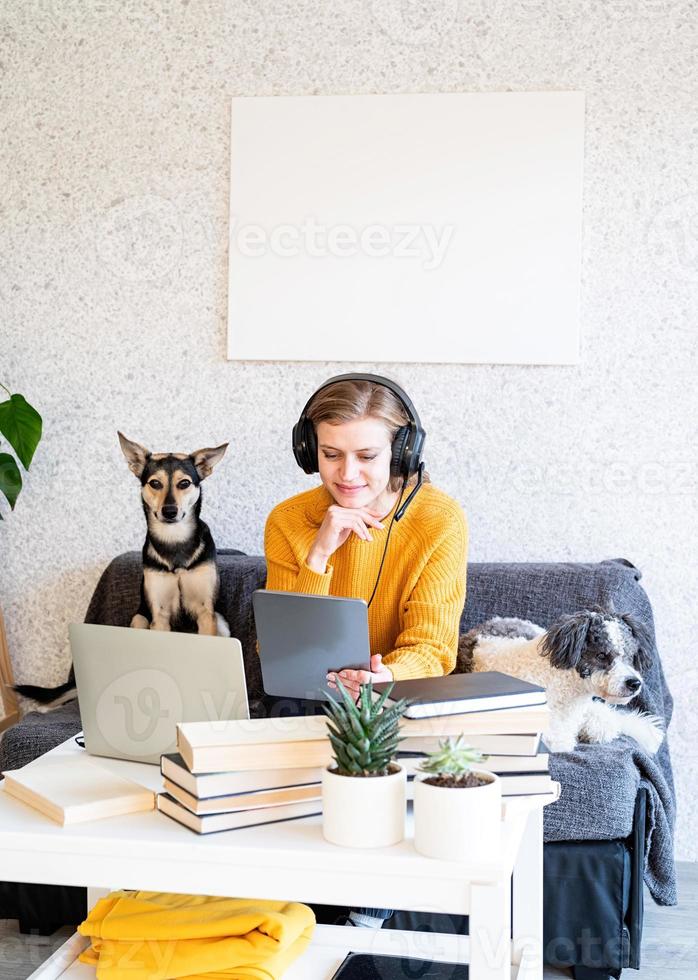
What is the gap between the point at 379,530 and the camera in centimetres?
205

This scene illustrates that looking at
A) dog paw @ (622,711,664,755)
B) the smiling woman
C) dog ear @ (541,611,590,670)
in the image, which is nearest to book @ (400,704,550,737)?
the smiling woman

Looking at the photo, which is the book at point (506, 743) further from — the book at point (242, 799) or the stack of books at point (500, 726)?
the book at point (242, 799)

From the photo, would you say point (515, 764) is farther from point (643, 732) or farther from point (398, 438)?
point (643, 732)

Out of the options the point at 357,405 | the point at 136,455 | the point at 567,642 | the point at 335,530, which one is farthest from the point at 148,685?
the point at 136,455

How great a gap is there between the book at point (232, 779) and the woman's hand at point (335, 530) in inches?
31.0

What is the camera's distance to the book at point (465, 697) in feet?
4.07

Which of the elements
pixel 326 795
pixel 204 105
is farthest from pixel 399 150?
pixel 326 795

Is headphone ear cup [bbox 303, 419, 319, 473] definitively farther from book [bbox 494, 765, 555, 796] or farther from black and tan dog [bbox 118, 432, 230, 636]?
book [bbox 494, 765, 555, 796]

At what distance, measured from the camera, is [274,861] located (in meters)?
1.10

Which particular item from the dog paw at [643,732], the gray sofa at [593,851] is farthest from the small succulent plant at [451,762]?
the dog paw at [643,732]

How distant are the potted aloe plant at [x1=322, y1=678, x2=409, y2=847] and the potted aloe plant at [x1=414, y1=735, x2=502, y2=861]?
0.03 m

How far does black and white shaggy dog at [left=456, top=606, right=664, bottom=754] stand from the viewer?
218 cm

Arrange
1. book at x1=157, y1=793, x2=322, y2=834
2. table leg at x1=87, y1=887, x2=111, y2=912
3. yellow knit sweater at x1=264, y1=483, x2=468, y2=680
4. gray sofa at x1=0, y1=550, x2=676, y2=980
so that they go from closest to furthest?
book at x1=157, y1=793, x2=322, y2=834 → table leg at x1=87, y1=887, x2=111, y2=912 → yellow knit sweater at x1=264, y1=483, x2=468, y2=680 → gray sofa at x1=0, y1=550, x2=676, y2=980

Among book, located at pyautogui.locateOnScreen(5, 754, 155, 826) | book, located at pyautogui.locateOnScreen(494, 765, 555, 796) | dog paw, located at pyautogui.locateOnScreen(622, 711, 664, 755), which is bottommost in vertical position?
dog paw, located at pyautogui.locateOnScreen(622, 711, 664, 755)
